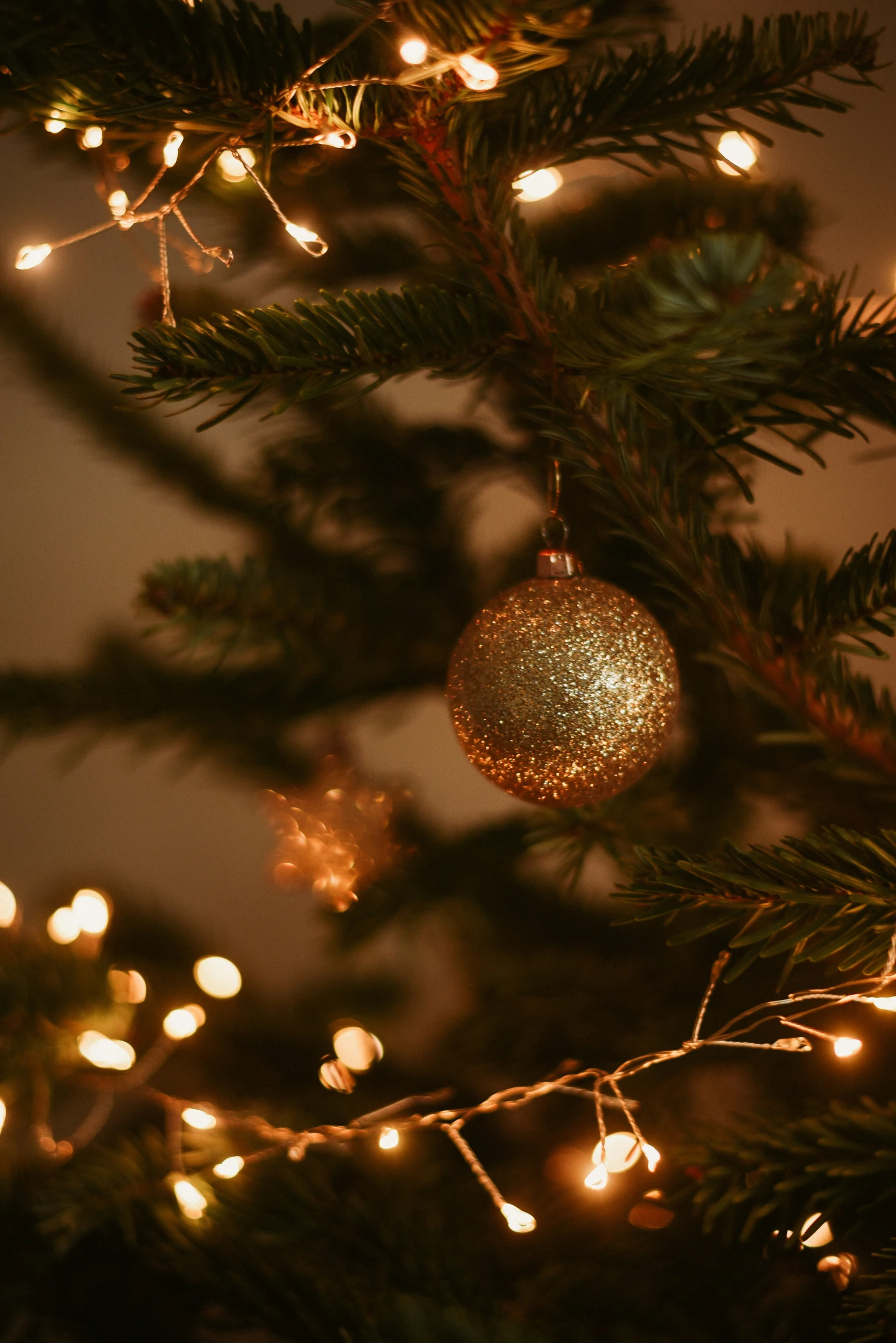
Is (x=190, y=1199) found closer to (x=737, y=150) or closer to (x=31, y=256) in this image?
(x=31, y=256)

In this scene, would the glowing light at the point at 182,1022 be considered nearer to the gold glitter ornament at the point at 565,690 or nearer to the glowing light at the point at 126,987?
the glowing light at the point at 126,987

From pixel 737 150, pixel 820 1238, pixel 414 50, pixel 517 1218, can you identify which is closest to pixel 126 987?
pixel 517 1218

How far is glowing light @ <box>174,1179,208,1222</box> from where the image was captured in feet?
1.57

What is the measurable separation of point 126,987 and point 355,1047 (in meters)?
0.17

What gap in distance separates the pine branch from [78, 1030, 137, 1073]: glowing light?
1.34 ft

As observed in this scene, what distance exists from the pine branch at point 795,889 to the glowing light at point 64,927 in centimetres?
48

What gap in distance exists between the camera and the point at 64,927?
64 cm

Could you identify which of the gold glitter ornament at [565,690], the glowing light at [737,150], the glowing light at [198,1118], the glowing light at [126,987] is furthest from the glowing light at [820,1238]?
the glowing light at [737,150]

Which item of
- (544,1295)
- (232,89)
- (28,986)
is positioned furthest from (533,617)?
(28,986)

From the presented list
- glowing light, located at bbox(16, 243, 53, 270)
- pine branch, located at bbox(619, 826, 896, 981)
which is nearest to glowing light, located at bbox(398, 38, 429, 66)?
glowing light, located at bbox(16, 243, 53, 270)

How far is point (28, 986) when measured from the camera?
22.3 inches

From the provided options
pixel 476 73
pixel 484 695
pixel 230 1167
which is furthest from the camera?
pixel 230 1167

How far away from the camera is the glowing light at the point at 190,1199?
1.57ft

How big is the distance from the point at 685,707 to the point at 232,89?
1.33 feet
